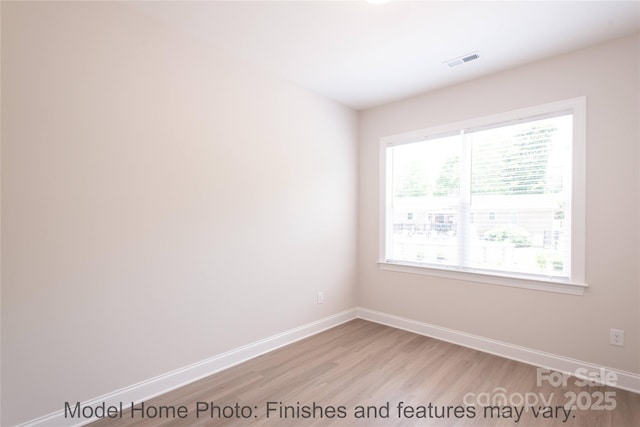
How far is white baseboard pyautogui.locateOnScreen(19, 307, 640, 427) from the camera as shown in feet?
6.64

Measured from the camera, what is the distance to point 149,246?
221cm

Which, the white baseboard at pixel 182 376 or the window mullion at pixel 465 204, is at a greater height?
the window mullion at pixel 465 204

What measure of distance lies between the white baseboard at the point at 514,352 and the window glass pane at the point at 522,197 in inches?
27.7

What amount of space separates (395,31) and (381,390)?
8.88ft

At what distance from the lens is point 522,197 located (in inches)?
111

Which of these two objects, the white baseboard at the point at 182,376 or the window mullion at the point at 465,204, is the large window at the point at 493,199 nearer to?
the window mullion at the point at 465,204

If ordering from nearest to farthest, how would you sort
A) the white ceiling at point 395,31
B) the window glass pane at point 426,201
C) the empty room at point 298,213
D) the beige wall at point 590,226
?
1. the empty room at point 298,213
2. the white ceiling at point 395,31
3. the beige wall at point 590,226
4. the window glass pane at point 426,201

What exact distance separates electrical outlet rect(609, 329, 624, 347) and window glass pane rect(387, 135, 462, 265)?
49.0 inches

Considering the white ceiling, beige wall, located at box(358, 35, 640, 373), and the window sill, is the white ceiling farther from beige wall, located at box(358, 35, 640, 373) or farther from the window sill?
the window sill

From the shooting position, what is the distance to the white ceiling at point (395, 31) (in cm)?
208

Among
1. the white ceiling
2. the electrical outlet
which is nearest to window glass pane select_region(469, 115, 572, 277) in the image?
the electrical outlet

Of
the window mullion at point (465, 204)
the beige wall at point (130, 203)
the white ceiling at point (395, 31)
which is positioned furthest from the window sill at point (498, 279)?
the white ceiling at point (395, 31)

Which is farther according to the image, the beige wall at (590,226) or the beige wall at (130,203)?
the beige wall at (590,226)

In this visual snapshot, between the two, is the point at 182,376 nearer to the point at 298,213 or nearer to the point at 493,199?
the point at 298,213
